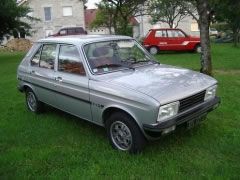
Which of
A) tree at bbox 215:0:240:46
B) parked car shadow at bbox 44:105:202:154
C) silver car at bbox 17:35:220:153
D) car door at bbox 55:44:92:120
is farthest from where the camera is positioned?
tree at bbox 215:0:240:46

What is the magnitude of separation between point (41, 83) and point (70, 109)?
1123 mm

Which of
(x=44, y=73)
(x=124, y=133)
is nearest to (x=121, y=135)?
(x=124, y=133)

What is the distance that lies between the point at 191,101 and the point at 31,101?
403 cm

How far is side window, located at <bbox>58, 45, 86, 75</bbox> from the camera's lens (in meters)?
5.95

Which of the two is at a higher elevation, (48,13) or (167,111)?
(48,13)

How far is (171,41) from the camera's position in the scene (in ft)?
74.5

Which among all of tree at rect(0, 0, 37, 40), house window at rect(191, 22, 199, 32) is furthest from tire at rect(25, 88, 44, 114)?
house window at rect(191, 22, 199, 32)

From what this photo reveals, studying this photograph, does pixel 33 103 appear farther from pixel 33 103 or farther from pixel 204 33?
pixel 204 33

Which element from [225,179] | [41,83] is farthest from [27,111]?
[225,179]

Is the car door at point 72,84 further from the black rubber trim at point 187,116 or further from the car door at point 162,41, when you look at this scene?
the car door at point 162,41

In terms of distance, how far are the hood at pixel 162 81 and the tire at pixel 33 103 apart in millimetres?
2537

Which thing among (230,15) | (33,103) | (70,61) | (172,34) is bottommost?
(33,103)

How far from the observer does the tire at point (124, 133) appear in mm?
5020

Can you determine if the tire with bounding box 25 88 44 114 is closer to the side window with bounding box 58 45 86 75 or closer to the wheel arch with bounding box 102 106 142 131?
the side window with bounding box 58 45 86 75
